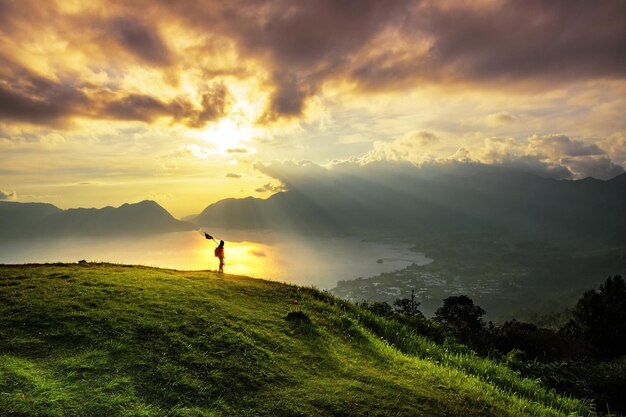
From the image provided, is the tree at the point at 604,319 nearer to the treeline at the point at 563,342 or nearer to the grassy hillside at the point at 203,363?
the treeline at the point at 563,342

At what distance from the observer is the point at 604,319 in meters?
50.8

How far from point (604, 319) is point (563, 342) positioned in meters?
31.6

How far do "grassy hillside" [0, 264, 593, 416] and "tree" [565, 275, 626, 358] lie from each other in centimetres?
4678

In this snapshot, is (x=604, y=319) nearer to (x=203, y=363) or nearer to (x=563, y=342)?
(x=563, y=342)

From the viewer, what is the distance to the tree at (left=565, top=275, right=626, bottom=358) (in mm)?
47375

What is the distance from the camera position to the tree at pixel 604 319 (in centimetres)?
4738

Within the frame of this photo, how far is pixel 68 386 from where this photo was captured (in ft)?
24.9

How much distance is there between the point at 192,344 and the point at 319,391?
3.99 m

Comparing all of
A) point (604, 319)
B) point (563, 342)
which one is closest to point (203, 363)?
point (563, 342)

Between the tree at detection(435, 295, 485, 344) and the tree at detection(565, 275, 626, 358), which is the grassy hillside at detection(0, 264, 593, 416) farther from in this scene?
the tree at detection(565, 275, 626, 358)

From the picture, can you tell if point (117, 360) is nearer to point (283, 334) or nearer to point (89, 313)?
point (89, 313)

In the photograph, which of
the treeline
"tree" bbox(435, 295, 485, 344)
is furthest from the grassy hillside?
"tree" bbox(435, 295, 485, 344)

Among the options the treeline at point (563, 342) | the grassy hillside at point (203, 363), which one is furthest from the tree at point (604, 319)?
the grassy hillside at point (203, 363)

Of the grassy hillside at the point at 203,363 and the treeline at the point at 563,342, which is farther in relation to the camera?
the treeline at the point at 563,342
